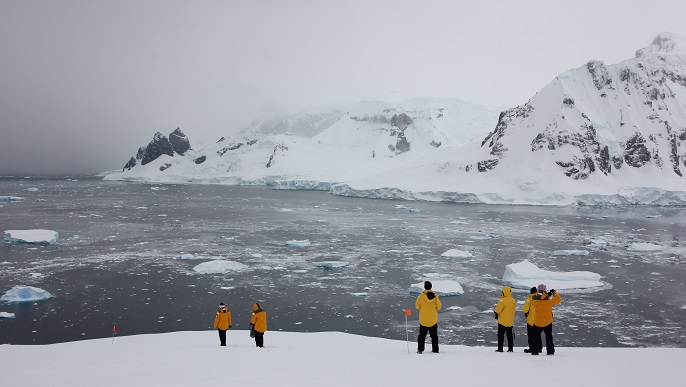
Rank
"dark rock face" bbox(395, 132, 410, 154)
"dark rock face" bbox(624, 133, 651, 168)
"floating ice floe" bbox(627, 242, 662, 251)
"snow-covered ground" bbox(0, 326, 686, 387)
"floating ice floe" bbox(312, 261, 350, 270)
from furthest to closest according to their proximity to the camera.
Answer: "dark rock face" bbox(395, 132, 410, 154)
"dark rock face" bbox(624, 133, 651, 168)
"floating ice floe" bbox(627, 242, 662, 251)
"floating ice floe" bbox(312, 261, 350, 270)
"snow-covered ground" bbox(0, 326, 686, 387)

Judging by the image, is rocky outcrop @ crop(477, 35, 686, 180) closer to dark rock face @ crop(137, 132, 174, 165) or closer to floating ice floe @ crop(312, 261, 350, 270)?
floating ice floe @ crop(312, 261, 350, 270)

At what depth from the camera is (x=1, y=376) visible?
25.9 ft

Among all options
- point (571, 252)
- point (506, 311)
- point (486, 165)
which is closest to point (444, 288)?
point (506, 311)

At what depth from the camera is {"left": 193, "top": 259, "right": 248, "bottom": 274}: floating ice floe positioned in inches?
1004

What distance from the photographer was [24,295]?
1923 centimetres

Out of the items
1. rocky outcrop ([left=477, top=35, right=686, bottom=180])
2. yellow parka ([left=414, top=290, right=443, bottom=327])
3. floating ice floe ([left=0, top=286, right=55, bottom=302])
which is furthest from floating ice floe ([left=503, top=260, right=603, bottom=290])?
rocky outcrop ([left=477, top=35, right=686, bottom=180])

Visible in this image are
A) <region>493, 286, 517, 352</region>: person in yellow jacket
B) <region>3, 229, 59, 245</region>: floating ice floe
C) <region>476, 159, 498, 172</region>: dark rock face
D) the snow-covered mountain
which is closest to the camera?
<region>493, 286, 517, 352</region>: person in yellow jacket

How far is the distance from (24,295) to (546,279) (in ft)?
77.1

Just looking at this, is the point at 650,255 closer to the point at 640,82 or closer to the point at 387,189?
the point at 387,189

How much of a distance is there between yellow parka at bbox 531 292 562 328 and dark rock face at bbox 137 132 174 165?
8043 inches

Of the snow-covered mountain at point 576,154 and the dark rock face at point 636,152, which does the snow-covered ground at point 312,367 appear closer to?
the snow-covered mountain at point 576,154

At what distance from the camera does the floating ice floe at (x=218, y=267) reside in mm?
25491

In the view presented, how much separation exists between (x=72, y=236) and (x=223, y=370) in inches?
1374

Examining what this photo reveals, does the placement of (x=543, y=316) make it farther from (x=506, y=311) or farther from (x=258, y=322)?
(x=258, y=322)
